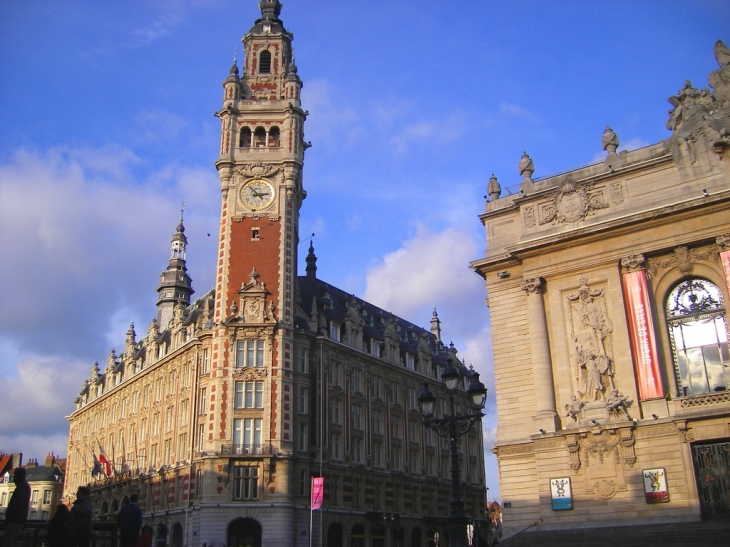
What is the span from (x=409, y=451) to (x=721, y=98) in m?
44.7

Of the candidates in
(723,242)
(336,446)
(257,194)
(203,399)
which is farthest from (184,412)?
(723,242)

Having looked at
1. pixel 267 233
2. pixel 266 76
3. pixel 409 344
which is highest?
pixel 266 76

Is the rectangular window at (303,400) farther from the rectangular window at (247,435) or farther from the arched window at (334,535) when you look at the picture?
the arched window at (334,535)

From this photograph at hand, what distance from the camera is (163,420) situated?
66188mm

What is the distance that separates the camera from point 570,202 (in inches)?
1585

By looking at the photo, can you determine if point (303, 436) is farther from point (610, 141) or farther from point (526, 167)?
point (610, 141)

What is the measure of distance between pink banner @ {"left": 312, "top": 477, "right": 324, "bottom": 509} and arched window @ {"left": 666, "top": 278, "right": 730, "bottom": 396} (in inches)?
1063

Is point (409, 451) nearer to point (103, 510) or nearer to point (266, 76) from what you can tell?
point (103, 510)

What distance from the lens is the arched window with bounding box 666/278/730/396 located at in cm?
3428

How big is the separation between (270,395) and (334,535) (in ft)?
42.4

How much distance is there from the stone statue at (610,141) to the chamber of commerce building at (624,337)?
0.08 m

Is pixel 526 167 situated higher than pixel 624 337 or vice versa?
pixel 526 167

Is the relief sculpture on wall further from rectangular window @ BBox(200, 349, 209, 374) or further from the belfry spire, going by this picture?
the belfry spire

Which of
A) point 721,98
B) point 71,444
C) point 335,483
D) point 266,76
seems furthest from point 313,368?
point 71,444
